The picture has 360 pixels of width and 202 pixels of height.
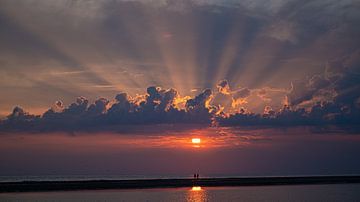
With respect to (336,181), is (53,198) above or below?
below

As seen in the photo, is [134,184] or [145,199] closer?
[145,199]

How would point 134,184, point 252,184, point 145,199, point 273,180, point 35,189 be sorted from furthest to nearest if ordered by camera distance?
1. point 273,180
2. point 252,184
3. point 134,184
4. point 35,189
5. point 145,199

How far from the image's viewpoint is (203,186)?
91.6 m

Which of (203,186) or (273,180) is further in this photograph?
(273,180)

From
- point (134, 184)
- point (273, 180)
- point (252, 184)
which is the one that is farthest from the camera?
point (273, 180)

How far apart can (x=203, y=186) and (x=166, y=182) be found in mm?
7995

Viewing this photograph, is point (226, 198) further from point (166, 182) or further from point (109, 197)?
point (166, 182)

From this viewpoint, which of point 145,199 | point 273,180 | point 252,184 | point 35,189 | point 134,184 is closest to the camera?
point 145,199

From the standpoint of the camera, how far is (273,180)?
105 meters

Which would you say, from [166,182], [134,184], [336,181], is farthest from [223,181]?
[336,181]

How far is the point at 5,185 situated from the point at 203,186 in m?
35.2

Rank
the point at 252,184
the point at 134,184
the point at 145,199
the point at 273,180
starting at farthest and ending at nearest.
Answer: the point at 273,180 < the point at 252,184 < the point at 134,184 < the point at 145,199

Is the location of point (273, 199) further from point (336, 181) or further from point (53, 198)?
point (336, 181)

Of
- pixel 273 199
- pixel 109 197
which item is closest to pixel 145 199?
pixel 109 197
